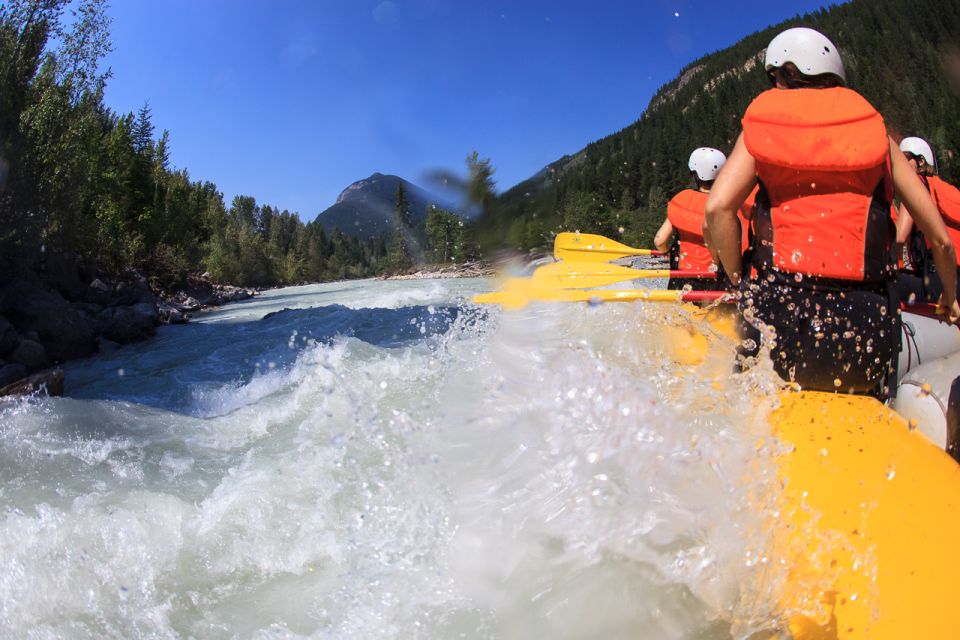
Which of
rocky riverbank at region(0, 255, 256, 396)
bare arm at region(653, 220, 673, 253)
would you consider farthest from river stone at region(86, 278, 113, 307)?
bare arm at region(653, 220, 673, 253)

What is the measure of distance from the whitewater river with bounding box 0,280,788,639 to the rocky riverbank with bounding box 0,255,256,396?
193 inches

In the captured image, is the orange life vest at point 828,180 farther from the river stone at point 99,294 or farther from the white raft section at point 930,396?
the river stone at point 99,294

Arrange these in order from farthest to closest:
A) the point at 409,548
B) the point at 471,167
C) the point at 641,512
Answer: the point at 471,167, the point at 409,548, the point at 641,512

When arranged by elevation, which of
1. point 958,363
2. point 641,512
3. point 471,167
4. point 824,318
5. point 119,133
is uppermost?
point 119,133

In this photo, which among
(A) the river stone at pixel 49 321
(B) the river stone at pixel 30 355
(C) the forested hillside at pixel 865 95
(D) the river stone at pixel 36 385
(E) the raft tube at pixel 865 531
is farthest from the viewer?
(C) the forested hillside at pixel 865 95

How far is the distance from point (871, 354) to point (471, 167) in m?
1.65

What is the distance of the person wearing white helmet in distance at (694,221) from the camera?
4254 mm

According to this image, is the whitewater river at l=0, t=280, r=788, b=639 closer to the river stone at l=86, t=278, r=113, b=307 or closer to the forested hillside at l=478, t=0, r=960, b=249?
the river stone at l=86, t=278, r=113, b=307

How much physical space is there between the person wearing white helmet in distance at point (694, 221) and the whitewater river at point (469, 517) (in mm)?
1422

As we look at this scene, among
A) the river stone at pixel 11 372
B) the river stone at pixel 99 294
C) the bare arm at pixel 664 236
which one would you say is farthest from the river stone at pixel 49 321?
the bare arm at pixel 664 236

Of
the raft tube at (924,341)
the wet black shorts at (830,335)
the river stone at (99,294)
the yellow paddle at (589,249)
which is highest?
the river stone at (99,294)

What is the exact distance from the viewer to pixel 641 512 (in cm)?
173

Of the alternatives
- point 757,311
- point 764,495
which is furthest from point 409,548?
Answer: point 757,311

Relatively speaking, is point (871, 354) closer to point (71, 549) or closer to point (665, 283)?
point (665, 283)
